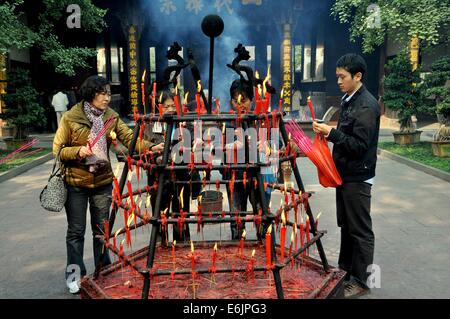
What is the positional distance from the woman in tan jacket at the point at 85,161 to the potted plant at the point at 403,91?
1130 cm

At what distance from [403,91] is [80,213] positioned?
1207 cm

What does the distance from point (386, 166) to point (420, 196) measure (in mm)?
3235

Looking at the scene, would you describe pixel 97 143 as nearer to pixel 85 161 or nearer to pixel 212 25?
pixel 85 161

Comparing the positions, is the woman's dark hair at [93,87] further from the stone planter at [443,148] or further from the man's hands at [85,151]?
the stone planter at [443,148]

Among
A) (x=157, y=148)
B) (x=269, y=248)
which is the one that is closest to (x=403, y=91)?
(x=157, y=148)

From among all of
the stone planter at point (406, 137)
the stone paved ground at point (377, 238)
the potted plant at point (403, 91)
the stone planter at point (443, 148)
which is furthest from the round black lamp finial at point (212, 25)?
the stone planter at point (406, 137)

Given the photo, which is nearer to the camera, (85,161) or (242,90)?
(85,161)

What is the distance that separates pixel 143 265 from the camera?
3912 millimetres

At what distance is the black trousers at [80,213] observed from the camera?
156 inches

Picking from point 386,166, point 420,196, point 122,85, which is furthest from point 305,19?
point 420,196

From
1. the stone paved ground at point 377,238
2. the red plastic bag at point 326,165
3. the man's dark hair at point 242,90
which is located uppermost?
the man's dark hair at point 242,90

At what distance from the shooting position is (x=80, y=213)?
3.97m

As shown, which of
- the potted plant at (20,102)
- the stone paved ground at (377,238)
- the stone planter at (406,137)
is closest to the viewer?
the stone paved ground at (377,238)

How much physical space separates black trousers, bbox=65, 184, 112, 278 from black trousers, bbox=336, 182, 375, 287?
215 cm
